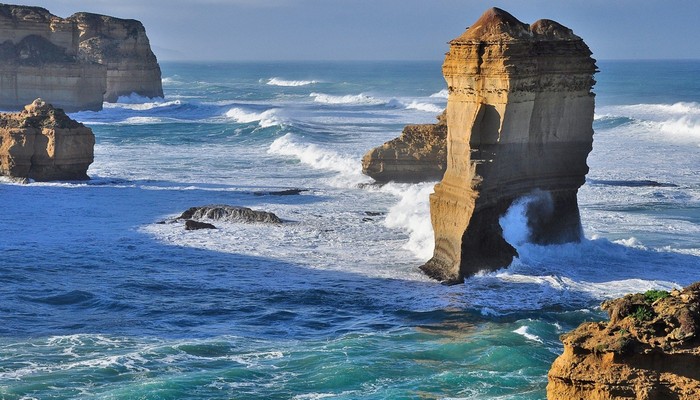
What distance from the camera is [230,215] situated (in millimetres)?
27125

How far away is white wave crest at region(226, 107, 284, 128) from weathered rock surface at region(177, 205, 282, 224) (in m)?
28.6

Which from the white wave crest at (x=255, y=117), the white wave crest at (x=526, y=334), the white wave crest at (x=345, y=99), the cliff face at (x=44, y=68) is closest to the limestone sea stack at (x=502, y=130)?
the white wave crest at (x=526, y=334)

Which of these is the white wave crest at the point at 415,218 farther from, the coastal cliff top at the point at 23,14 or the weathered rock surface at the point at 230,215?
the coastal cliff top at the point at 23,14

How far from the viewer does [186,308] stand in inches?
739

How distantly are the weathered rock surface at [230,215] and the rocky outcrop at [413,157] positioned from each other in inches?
233

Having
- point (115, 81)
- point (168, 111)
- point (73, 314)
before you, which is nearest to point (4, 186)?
point (73, 314)

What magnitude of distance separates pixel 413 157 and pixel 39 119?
1155cm

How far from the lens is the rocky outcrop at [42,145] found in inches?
1329

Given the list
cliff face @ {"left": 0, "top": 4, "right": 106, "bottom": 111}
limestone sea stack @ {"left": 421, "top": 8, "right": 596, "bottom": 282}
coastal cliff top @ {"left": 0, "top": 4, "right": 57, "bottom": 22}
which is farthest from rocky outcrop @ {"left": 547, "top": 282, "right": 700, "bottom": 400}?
coastal cliff top @ {"left": 0, "top": 4, "right": 57, "bottom": 22}

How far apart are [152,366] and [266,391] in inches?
78.9

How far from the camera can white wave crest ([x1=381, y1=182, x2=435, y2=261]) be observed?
23453mm

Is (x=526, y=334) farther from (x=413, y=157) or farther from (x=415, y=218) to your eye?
(x=413, y=157)

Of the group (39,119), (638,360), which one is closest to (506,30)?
(638,360)

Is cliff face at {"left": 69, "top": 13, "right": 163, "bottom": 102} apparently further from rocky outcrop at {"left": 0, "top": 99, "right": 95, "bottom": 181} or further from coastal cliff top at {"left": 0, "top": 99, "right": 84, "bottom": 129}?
rocky outcrop at {"left": 0, "top": 99, "right": 95, "bottom": 181}
